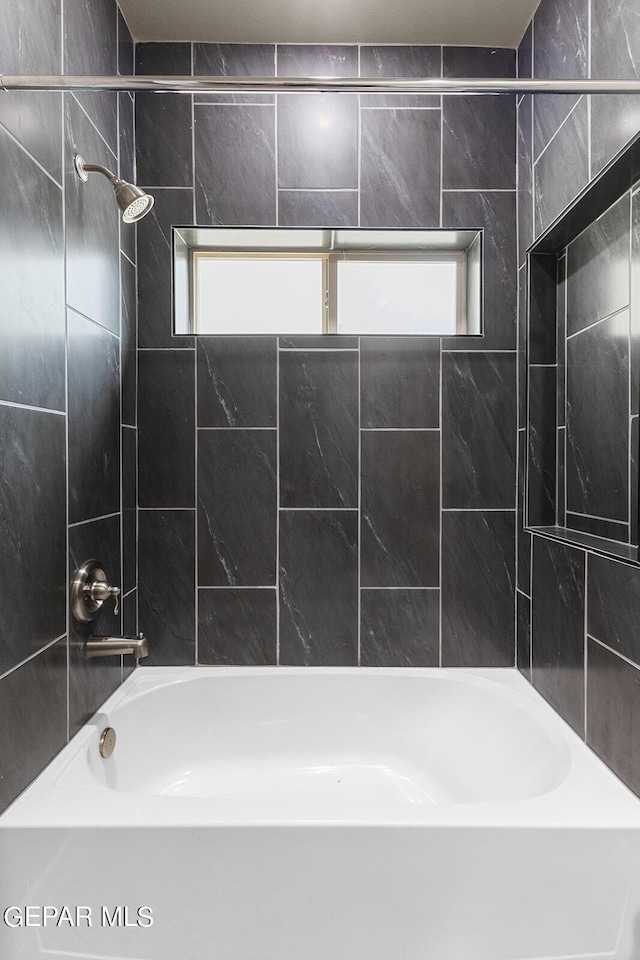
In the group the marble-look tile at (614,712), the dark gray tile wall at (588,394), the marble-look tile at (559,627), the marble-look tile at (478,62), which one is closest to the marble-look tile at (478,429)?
the dark gray tile wall at (588,394)

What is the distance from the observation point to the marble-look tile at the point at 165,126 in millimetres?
2121

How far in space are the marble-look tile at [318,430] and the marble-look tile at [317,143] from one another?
0.61 metres

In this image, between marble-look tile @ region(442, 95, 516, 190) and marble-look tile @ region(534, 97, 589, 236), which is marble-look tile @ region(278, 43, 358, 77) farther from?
marble-look tile @ region(534, 97, 589, 236)

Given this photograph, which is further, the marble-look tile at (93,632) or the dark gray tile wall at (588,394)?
the marble-look tile at (93,632)

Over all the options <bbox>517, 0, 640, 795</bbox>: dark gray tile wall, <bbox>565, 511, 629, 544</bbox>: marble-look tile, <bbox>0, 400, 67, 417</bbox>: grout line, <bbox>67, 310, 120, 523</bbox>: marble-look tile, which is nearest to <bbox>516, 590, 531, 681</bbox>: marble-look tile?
<bbox>517, 0, 640, 795</bbox>: dark gray tile wall

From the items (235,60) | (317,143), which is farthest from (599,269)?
(235,60)

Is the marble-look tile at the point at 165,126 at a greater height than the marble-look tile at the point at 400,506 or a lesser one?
greater

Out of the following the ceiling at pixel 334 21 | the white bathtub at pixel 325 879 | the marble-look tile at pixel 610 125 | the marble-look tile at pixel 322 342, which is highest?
the ceiling at pixel 334 21

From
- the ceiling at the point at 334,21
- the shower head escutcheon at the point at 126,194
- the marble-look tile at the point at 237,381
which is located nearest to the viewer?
the shower head escutcheon at the point at 126,194

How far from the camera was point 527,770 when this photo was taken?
168 cm

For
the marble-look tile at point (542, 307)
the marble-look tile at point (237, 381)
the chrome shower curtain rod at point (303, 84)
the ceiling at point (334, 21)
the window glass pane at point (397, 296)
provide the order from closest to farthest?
the chrome shower curtain rod at point (303, 84) → the marble-look tile at point (542, 307) → the ceiling at point (334, 21) → the marble-look tile at point (237, 381) → the window glass pane at point (397, 296)

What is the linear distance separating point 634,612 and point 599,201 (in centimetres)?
98

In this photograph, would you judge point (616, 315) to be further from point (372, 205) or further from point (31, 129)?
point (31, 129)

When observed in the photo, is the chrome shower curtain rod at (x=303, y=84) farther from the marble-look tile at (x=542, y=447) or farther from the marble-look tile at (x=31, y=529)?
the marble-look tile at (x=542, y=447)
